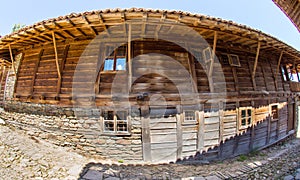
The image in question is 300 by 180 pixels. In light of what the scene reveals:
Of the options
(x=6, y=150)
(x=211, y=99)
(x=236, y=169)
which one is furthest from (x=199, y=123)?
(x=6, y=150)

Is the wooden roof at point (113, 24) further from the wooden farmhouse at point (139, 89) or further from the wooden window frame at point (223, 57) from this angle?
the wooden window frame at point (223, 57)

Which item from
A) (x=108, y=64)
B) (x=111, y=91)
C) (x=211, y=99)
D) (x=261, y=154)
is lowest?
(x=261, y=154)

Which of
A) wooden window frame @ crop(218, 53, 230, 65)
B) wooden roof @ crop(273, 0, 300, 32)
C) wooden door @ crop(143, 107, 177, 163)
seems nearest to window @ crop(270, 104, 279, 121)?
wooden window frame @ crop(218, 53, 230, 65)

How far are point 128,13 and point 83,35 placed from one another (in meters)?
2.73

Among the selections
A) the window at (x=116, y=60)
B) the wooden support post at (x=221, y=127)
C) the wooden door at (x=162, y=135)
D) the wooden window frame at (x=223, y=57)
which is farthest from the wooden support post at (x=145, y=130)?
the wooden window frame at (x=223, y=57)

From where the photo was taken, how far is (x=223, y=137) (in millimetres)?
5977

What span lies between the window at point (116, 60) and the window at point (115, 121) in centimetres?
172

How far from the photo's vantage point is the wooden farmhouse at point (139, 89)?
5219mm

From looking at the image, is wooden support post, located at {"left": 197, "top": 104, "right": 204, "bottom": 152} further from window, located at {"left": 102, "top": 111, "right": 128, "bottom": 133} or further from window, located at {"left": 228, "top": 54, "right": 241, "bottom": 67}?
window, located at {"left": 102, "top": 111, "right": 128, "bottom": 133}

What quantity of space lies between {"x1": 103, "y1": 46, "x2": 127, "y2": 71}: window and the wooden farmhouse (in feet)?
0.13

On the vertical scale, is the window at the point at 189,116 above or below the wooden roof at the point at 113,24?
below

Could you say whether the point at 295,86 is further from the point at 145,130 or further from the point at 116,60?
the point at 116,60

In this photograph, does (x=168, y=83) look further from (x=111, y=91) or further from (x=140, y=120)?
(x=111, y=91)

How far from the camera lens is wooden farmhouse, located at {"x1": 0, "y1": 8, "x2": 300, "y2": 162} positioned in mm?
5219
